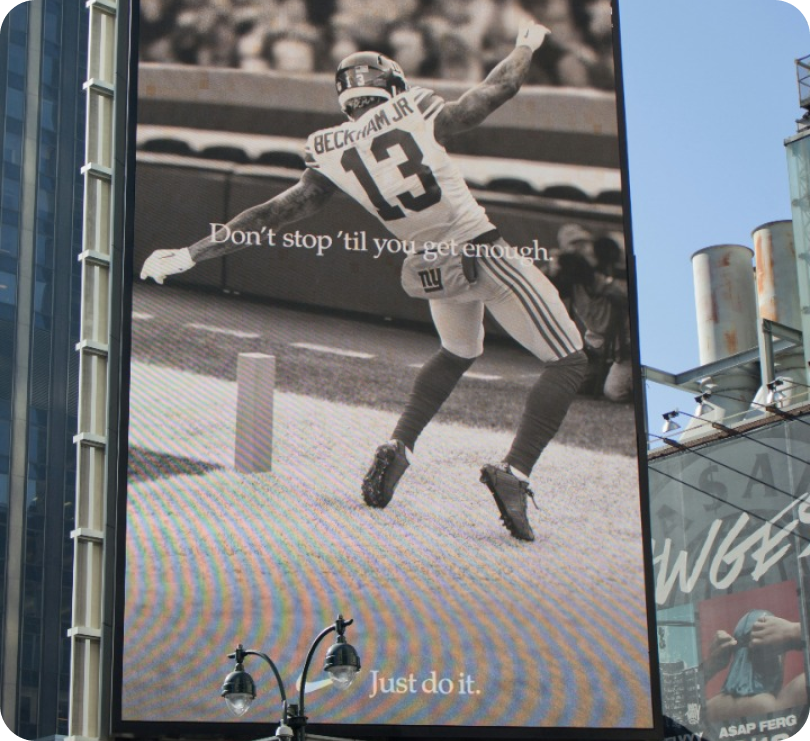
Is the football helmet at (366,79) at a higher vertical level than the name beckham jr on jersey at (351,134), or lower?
higher

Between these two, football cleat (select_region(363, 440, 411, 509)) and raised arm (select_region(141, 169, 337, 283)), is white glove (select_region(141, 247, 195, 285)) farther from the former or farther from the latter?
football cleat (select_region(363, 440, 411, 509))

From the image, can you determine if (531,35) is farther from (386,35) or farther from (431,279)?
(431,279)

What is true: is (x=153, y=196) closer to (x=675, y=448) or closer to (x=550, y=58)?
(x=550, y=58)

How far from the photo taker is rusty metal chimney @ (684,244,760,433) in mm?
58000

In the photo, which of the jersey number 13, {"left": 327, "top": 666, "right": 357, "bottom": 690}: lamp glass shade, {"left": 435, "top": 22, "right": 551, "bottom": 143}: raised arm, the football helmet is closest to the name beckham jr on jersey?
the jersey number 13

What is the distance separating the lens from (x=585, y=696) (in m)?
28.5

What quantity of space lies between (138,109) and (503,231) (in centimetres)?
764

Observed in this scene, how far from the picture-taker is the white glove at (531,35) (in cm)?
3350

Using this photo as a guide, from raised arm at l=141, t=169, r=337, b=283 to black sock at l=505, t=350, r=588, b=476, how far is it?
5664mm

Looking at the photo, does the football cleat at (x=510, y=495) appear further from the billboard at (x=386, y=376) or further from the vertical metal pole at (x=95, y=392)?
the vertical metal pole at (x=95, y=392)

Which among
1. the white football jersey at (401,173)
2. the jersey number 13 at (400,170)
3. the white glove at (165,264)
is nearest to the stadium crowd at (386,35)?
the white football jersey at (401,173)

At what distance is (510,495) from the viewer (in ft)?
97.6

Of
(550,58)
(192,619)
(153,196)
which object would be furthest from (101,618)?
(550,58)

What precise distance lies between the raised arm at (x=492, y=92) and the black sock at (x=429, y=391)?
4744 mm
